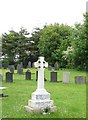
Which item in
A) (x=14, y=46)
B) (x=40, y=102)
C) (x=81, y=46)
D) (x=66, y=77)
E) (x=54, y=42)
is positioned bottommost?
(x=40, y=102)

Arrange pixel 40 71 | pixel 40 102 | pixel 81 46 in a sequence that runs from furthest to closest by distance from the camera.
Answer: pixel 81 46, pixel 40 71, pixel 40 102

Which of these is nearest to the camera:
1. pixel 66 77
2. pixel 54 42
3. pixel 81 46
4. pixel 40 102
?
pixel 40 102

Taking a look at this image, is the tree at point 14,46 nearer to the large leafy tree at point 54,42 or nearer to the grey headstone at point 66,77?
the large leafy tree at point 54,42

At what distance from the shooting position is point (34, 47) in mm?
47781

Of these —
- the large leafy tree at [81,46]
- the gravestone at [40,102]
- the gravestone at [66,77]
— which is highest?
the large leafy tree at [81,46]

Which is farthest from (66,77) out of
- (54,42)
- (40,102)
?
(54,42)

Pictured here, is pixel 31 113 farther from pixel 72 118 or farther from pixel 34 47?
pixel 34 47

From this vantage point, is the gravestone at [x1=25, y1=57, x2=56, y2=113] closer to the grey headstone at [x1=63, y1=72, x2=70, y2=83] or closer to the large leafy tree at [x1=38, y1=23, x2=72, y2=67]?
the grey headstone at [x1=63, y1=72, x2=70, y2=83]

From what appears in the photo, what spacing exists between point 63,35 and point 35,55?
5429mm

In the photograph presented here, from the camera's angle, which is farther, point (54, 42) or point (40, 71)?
point (54, 42)

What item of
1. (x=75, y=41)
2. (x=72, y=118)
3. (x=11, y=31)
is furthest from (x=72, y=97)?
(x=11, y=31)

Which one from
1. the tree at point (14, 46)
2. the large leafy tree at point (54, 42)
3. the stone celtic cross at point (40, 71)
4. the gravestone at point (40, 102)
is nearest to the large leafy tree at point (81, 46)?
the large leafy tree at point (54, 42)

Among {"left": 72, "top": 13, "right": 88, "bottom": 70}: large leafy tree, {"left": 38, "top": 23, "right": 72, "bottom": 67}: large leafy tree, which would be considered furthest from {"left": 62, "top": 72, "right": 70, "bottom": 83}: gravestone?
{"left": 38, "top": 23, "right": 72, "bottom": 67}: large leafy tree

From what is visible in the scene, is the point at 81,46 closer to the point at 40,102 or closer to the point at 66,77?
the point at 66,77
